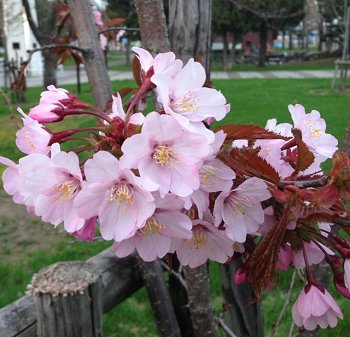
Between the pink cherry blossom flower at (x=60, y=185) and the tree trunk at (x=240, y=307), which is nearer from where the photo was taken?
the pink cherry blossom flower at (x=60, y=185)

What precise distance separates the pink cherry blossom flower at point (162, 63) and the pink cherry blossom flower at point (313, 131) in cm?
26

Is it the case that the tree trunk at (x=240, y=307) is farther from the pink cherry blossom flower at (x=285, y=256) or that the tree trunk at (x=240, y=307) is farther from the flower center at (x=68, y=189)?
the flower center at (x=68, y=189)

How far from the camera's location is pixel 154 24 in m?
1.52

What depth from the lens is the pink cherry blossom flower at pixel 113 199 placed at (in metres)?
0.71

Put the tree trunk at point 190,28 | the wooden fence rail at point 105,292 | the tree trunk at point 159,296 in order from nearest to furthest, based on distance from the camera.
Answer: the tree trunk at point 190,28 < the wooden fence rail at point 105,292 < the tree trunk at point 159,296

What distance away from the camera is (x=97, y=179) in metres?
0.73

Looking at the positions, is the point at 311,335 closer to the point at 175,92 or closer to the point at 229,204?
the point at 229,204

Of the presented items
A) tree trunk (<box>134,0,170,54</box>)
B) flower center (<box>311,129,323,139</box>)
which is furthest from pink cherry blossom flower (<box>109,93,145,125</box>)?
tree trunk (<box>134,0,170,54</box>)

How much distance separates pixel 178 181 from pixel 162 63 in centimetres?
23

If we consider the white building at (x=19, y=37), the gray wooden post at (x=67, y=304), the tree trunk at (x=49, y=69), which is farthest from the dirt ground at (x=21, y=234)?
the white building at (x=19, y=37)

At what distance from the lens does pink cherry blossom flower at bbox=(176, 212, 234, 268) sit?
2.84 ft

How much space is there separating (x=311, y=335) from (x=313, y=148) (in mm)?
1102

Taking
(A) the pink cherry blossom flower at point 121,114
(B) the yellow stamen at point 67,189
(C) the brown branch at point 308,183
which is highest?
(A) the pink cherry blossom flower at point 121,114

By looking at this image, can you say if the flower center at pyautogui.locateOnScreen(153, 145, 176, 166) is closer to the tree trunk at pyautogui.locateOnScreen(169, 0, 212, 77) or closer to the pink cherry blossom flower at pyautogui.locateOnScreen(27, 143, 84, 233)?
the pink cherry blossom flower at pyautogui.locateOnScreen(27, 143, 84, 233)
